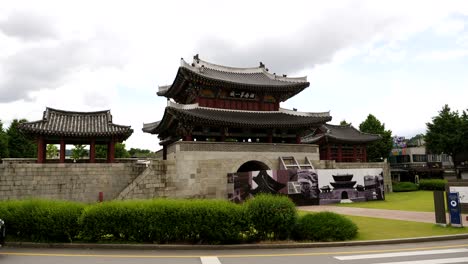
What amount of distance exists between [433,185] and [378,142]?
14.7 metres

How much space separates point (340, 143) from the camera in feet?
148

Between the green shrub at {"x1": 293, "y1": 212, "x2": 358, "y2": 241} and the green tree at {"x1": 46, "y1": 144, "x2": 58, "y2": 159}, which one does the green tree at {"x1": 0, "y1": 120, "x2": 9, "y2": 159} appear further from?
the green shrub at {"x1": 293, "y1": 212, "x2": 358, "y2": 241}

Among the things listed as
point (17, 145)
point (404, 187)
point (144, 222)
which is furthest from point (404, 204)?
point (17, 145)

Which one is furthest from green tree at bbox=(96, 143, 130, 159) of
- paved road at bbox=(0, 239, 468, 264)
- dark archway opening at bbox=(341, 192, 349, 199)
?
paved road at bbox=(0, 239, 468, 264)

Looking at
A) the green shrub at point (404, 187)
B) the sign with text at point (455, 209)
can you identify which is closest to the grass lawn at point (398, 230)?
the sign with text at point (455, 209)

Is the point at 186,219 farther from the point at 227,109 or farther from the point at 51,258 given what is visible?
the point at 227,109

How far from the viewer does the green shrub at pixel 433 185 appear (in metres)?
41.1

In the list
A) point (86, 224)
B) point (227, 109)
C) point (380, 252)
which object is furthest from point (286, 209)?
point (227, 109)

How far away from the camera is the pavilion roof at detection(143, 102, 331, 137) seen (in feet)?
95.7

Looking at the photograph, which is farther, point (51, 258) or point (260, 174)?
point (260, 174)

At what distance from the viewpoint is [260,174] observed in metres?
28.2

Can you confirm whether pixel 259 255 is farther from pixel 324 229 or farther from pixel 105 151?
pixel 105 151

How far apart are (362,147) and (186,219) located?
1613 inches

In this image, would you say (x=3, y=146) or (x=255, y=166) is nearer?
(x=255, y=166)
